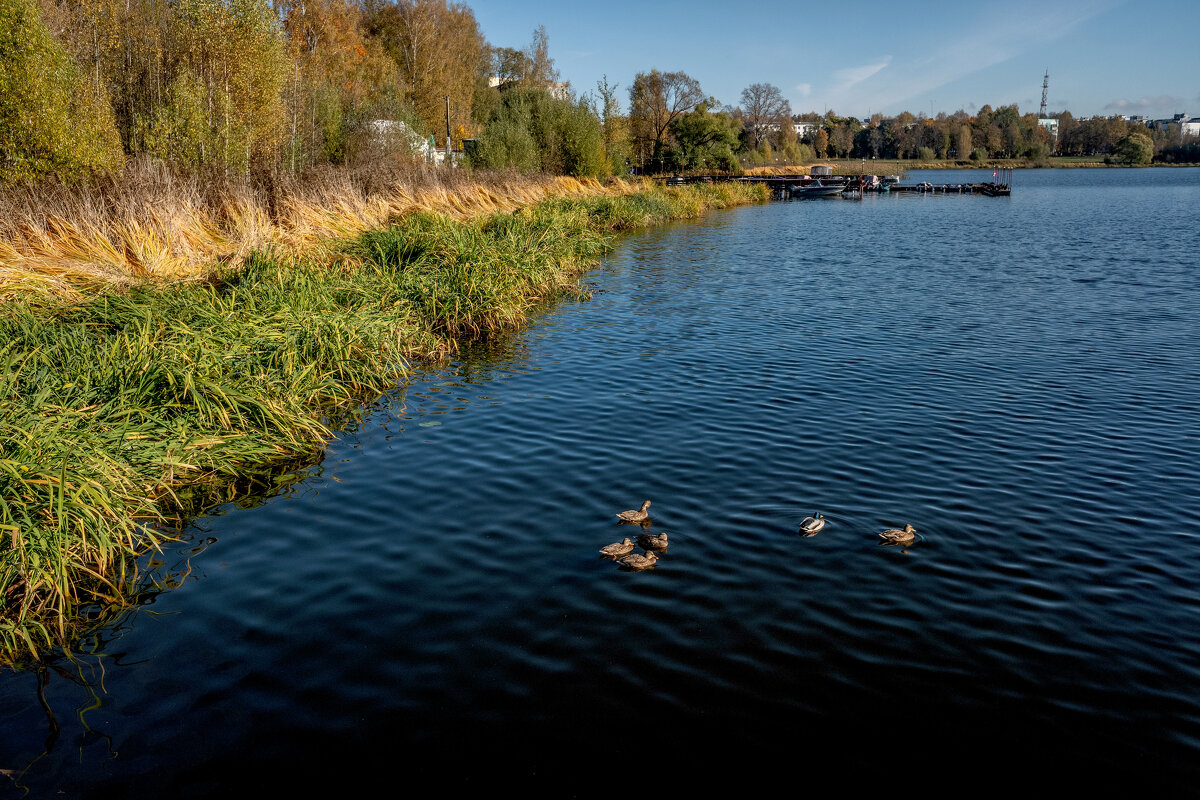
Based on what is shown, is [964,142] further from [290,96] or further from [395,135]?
[290,96]

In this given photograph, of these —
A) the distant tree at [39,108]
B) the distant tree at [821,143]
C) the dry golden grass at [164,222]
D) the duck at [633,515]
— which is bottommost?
the duck at [633,515]

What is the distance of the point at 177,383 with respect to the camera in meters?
9.20

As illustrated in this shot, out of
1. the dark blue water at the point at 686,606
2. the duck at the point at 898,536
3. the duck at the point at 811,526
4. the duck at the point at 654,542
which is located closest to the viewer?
the dark blue water at the point at 686,606

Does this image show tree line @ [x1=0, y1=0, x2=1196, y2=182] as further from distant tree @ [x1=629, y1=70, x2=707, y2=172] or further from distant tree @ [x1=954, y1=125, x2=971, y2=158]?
distant tree @ [x1=954, y1=125, x2=971, y2=158]

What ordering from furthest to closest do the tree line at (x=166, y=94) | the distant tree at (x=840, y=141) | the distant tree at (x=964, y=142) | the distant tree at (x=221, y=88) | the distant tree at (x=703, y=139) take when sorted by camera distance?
the distant tree at (x=840, y=141) < the distant tree at (x=964, y=142) < the distant tree at (x=703, y=139) < the distant tree at (x=221, y=88) < the tree line at (x=166, y=94)

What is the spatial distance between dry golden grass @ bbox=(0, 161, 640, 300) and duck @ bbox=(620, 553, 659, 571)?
9204 mm

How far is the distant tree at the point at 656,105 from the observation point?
88.6 meters

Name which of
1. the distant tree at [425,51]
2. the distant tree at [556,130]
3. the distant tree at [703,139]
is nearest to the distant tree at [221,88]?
the distant tree at [556,130]

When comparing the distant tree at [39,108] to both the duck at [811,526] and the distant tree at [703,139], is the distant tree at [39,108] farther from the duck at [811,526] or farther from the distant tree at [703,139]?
the distant tree at [703,139]

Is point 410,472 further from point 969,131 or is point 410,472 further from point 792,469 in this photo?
point 969,131

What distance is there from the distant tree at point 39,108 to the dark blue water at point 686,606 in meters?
11.4

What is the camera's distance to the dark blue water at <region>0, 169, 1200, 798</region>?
16.5 feet

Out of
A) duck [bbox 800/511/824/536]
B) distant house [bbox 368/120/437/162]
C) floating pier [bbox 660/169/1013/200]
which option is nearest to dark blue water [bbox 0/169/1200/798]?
duck [bbox 800/511/824/536]

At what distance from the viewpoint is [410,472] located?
32.0ft
